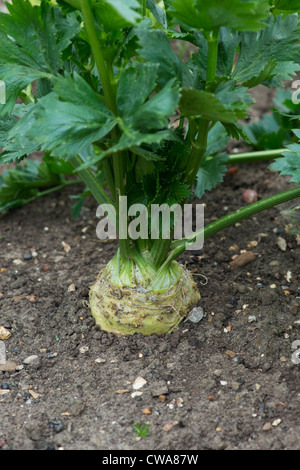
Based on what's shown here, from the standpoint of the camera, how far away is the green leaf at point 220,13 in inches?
44.9

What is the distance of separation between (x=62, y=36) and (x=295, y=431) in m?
1.08

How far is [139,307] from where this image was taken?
63.9 inches

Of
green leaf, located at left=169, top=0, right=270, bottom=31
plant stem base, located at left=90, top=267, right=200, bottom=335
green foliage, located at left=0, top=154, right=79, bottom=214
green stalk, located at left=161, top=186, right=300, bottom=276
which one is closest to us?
green leaf, located at left=169, top=0, right=270, bottom=31

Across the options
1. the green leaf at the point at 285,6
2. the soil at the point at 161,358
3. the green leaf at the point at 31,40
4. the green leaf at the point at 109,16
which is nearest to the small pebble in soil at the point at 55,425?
the soil at the point at 161,358

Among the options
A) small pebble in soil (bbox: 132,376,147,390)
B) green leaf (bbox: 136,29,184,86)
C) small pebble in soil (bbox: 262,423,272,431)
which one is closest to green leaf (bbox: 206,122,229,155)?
green leaf (bbox: 136,29,184,86)

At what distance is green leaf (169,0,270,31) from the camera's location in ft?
3.75

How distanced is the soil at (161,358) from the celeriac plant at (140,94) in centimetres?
10

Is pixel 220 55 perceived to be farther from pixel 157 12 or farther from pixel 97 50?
pixel 97 50

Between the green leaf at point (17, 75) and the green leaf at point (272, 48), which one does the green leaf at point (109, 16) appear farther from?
the green leaf at point (272, 48)

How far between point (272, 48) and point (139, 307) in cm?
77

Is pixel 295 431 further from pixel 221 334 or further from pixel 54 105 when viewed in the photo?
pixel 54 105

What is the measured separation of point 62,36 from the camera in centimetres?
135

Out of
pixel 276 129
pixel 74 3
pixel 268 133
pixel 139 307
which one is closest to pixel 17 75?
pixel 74 3

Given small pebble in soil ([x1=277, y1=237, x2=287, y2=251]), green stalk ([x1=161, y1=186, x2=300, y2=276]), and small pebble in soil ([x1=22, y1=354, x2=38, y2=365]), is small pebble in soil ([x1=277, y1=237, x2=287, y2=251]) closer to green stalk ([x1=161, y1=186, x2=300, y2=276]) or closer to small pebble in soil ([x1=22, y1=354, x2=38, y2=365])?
green stalk ([x1=161, y1=186, x2=300, y2=276])
